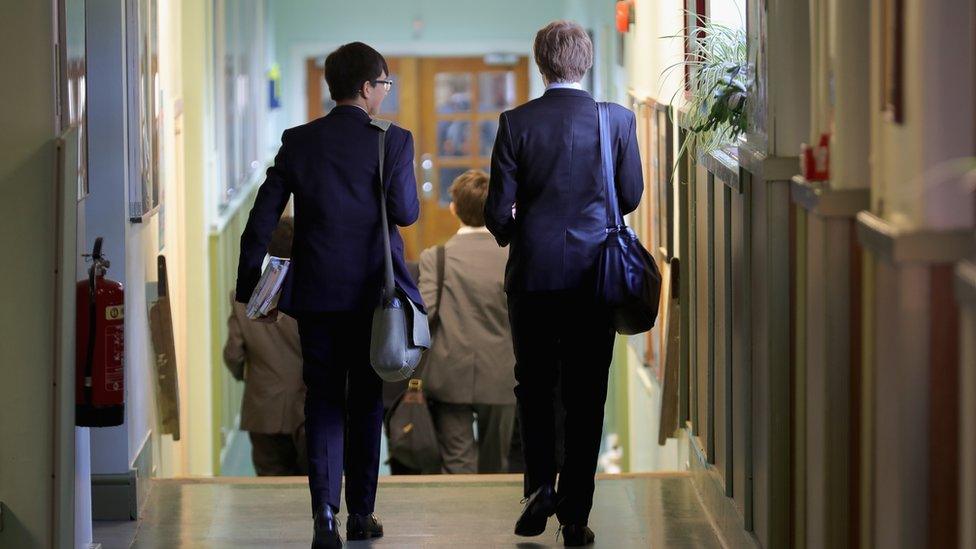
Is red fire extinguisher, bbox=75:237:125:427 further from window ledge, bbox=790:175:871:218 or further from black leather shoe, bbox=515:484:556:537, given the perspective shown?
window ledge, bbox=790:175:871:218

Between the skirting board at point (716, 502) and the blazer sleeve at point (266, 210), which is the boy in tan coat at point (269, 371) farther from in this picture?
the blazer sleeve at point (266, 210)

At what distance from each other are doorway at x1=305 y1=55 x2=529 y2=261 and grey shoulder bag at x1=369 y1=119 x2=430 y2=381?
990 centimetres

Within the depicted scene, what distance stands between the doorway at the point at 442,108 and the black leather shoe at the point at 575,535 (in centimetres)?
969

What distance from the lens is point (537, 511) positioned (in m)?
4.06

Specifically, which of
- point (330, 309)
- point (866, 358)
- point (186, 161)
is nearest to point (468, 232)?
point (330, 309)

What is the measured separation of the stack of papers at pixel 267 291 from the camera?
3945mm

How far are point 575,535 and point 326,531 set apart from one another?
70 cm

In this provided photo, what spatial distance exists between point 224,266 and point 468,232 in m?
3.31

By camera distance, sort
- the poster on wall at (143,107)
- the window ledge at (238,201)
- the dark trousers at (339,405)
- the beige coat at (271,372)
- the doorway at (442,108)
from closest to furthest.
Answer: the dark trousers at (339,405), the poster on wall at (143,107), the beige coat at (271,372), the window ledge at (238,201), the doorway at (442,108)

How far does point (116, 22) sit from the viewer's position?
182 inches

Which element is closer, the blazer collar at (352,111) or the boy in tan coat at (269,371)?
the blazer collar at (352,111)

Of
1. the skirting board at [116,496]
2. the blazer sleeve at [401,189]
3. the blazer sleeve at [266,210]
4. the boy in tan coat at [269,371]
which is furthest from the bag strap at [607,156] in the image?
the boy in tan coat at [269,371]

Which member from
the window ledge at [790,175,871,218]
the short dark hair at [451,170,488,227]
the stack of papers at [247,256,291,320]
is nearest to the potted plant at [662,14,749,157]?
the window ledge at [790,175,871,218]

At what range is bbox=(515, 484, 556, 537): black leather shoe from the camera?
4.06 metres
